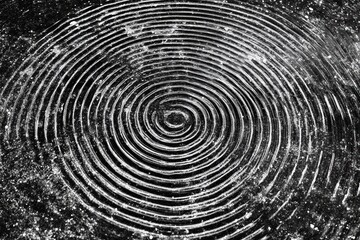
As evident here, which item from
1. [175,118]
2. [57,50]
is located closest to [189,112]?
[175,118]

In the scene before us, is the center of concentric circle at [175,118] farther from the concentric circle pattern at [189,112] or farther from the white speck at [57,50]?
the white speck at [57,50]

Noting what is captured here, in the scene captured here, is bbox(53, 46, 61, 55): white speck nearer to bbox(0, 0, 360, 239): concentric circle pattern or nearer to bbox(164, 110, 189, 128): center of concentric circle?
bbox(0, 0, 360, 239): concentric circle pattern

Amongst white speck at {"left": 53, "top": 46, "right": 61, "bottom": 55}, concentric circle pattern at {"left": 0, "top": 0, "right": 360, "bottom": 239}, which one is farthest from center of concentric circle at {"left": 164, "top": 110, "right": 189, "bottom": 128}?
white speck at {"left": 53, "top": 46, "right": 61, "bottom": 55}

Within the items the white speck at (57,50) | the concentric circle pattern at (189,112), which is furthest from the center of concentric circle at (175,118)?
the white speck at (57,50)

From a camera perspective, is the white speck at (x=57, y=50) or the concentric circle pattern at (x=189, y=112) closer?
the concentric circle pattern at (x=189, y=112)

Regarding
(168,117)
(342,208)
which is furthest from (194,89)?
(342,208)

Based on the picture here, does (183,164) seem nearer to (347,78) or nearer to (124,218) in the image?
(124,218)

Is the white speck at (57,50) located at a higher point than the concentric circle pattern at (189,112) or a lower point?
higher

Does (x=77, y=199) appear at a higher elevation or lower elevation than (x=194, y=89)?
lower
